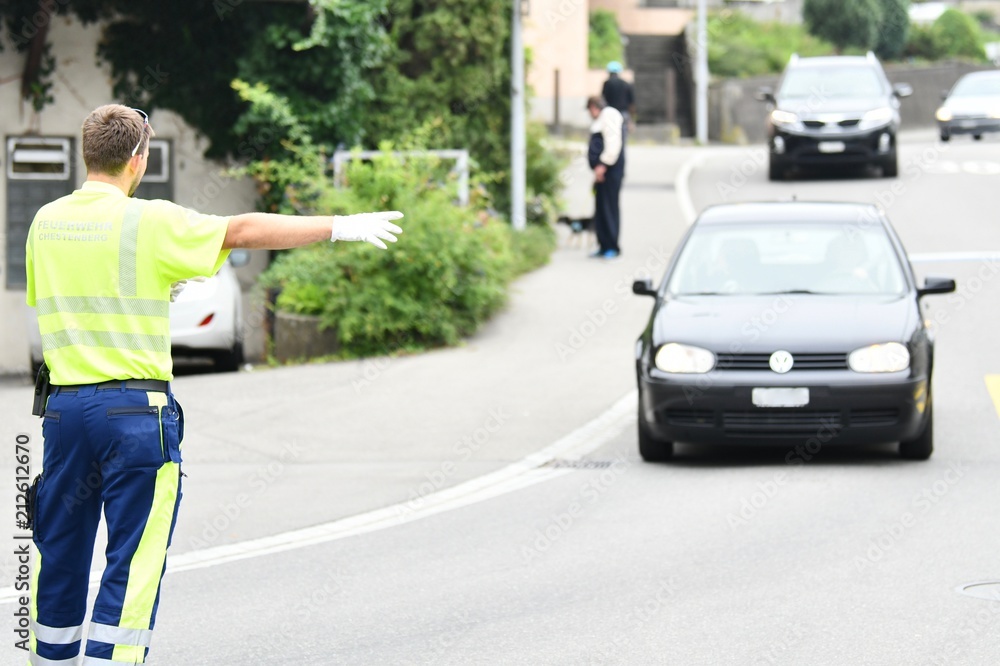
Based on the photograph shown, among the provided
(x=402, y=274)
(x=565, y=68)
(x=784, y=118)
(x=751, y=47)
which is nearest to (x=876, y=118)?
(x=784, y=118)

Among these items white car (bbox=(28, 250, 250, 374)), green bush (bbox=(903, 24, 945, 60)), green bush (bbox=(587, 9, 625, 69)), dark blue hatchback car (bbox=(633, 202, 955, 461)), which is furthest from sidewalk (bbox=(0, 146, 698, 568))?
green bush (bbox=(903, 24, 945, 60))

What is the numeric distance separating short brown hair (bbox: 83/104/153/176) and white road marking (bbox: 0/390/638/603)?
295 centimetres

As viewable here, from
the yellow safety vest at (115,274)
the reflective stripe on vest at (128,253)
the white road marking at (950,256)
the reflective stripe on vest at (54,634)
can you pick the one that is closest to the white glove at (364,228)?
the yellow safety vest at (115,274)

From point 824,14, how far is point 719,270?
42.4 meters

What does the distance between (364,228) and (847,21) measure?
48848mm

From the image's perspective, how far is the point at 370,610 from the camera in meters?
7.28

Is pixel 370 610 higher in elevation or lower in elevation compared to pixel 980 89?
lower

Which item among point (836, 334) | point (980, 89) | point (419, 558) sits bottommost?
point (419, 558)

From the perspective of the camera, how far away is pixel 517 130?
858 inches

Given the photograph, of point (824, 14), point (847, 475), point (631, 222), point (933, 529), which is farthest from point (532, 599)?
point (824, 14)

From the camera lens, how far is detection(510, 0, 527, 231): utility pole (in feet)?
70.6

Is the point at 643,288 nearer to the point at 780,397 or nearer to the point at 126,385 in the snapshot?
the point at 780,397

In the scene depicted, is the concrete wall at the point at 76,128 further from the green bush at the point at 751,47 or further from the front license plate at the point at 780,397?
the green bush at the point at 751,47

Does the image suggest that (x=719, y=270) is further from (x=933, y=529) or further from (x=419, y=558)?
(x=419, y=558)
